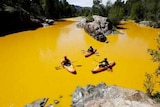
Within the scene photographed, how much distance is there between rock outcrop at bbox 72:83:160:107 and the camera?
36.2ft

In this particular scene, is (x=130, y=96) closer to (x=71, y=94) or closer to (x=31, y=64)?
(x=71, y=94)

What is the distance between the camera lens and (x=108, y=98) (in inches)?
529

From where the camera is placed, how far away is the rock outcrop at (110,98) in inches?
435

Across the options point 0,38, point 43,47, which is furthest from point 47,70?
point 0,38

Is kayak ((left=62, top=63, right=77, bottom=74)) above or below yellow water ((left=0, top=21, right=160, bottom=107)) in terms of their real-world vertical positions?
above

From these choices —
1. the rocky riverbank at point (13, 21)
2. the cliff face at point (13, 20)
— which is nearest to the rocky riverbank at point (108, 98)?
the rocky riverbank at point (13, 21)

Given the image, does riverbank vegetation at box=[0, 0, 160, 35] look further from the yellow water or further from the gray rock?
the gray rock

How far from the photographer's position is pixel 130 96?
40.4 ft

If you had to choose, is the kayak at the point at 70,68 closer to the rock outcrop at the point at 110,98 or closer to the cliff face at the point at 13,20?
the rock outcrop at the point at 110,98

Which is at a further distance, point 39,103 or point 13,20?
point 13,20

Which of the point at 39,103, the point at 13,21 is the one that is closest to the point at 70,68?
the point at 39,103

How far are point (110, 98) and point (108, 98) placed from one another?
136 mm

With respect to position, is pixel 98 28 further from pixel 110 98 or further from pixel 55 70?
pixel 110 98

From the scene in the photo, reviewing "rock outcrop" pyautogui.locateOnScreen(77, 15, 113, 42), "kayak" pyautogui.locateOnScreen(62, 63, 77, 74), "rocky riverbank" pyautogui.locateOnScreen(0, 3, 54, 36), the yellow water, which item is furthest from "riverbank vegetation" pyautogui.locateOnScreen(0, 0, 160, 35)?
"kayak" pyautogui.locateOnScreen(62, 63, 77, 74)
